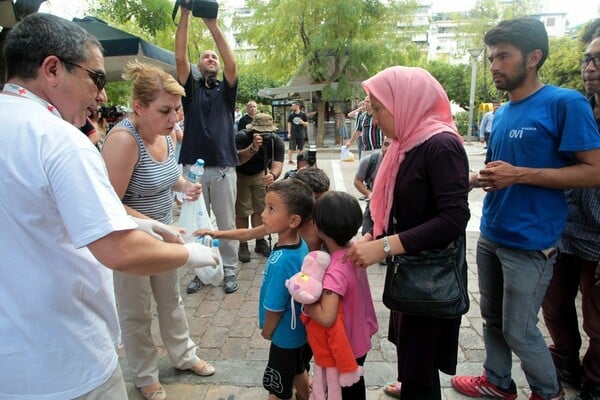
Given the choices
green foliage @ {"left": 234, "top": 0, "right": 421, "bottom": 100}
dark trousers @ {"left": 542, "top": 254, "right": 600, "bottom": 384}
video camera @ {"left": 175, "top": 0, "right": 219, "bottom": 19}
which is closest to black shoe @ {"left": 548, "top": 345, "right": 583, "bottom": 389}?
dark trousers @ {"left": 542, "top": 254, "right": 600, "bottom": 384}

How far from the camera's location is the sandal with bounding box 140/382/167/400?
2393mm

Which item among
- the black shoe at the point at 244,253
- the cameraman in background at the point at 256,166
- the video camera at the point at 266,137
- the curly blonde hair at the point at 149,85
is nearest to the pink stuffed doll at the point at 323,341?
the curly blonde hair at the point at 149,85

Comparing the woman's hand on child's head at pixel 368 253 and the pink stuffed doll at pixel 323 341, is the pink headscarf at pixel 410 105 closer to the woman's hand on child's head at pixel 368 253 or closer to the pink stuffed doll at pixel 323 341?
the woman's hand on child's head at pixel 368 253

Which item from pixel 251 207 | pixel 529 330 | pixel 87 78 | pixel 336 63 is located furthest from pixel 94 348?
pixel 336 63

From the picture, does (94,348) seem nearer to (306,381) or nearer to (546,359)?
(306,381)

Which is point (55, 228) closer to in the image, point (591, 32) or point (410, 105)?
point (410, 105)

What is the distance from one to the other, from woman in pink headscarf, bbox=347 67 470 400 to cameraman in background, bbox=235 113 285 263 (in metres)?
2.45

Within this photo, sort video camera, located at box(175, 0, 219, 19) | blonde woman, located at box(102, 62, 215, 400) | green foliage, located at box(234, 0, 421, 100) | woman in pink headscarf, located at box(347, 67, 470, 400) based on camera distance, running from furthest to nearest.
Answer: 1. green foliage, located at box(234, 0, 421, 100)
2. video camera, located at box(175, 0, 219, 19)
3. blonde woman, located at box(102, 62, 215, 400)
4. woman in pink headscarf, located at box(347, 67, 470, 400)

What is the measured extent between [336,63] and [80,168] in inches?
695

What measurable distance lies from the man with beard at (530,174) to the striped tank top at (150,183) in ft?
5.82

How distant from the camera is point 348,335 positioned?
1.98 m

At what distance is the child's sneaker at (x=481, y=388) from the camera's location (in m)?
2.32

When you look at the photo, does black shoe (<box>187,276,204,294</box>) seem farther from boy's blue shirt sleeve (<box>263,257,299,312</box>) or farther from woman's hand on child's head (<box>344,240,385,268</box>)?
woman's hand on child's head (<box>344,240,385,268</box>)

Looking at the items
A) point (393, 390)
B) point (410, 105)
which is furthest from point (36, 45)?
point (393, 390)
